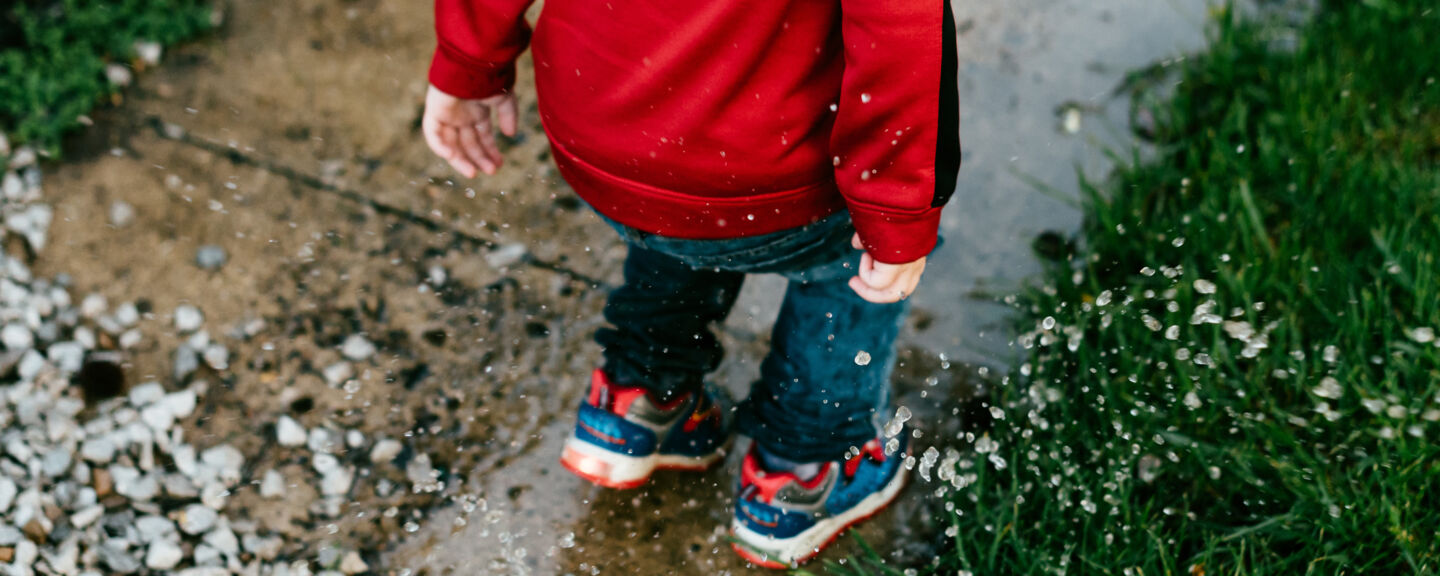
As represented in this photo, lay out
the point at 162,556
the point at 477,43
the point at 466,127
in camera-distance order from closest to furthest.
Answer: the point at 477,43
the point at 466,127
the point at 162,556

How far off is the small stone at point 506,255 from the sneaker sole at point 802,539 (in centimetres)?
81

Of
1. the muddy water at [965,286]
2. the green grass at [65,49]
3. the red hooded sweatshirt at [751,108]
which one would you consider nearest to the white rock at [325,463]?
the muddy water at [965,286]

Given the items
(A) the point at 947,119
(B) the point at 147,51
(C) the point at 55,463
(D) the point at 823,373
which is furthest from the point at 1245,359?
(B) the point at 147,51

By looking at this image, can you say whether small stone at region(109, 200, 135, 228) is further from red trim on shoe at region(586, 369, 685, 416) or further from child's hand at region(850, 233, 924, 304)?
child's hand at region(850, 233, 924, 304)

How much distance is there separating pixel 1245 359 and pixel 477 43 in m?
1.62

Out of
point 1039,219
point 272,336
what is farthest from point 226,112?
point 1039,219

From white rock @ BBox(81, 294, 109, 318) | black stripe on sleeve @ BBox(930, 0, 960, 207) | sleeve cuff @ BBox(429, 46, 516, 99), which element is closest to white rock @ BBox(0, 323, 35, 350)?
white rock @ BBox(81, 294, 109, 318)

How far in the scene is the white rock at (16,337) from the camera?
2182 mm

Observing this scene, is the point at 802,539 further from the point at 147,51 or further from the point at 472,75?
the point at 147,51

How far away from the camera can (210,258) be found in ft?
7.63

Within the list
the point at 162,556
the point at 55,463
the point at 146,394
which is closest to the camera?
the point at 162,556

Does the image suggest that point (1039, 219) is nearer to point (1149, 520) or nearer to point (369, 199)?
point (1149, 520)

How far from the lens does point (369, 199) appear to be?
96.2 inches

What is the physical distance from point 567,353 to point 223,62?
1318 mm
